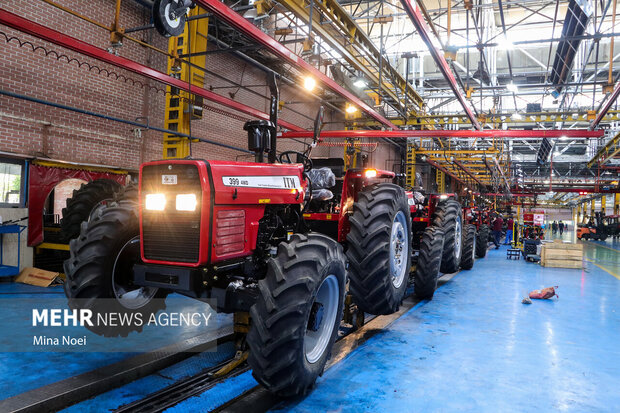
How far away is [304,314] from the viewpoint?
2672mm

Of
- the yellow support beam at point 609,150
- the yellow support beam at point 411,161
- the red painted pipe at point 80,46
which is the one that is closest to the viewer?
the red painted pipe at point 80,46

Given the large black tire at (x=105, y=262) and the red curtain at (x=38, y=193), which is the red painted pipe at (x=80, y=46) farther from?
the large black tire at (x=105, y=262)

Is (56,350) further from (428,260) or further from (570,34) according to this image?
(570,34)

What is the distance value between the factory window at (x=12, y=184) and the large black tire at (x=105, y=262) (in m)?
4.87

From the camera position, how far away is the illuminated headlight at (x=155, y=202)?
3.02m

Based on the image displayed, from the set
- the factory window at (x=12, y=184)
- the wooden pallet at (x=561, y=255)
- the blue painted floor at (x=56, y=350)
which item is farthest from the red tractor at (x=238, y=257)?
the wooden pallet at (x=561, y=255)

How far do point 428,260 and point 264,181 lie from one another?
337 cm

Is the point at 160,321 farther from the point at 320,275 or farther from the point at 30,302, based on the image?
the point at 320,275

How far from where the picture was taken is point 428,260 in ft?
19.2

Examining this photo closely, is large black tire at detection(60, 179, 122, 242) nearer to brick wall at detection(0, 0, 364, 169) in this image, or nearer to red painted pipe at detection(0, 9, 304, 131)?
brick wall at detection(0, 0, 364, 169)

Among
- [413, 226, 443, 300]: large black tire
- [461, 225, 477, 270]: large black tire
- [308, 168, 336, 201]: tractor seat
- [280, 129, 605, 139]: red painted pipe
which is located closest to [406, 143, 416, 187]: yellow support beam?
[280, 129, 605, 139]: red painted pipe

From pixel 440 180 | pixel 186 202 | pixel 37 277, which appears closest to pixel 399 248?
pixel 186 202

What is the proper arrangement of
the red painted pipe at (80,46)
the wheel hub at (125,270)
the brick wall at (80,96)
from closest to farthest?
1. the wheel hub at (125,270)
2. the red painted pipe at (80,46)
3. the brick wall at (80,96)

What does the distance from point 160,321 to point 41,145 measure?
4.66 meters
